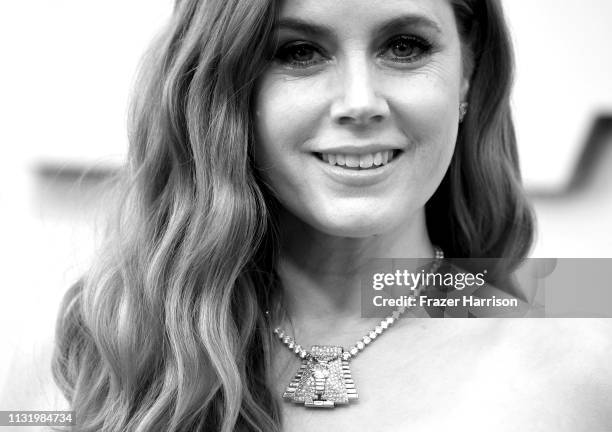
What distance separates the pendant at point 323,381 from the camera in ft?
5.50

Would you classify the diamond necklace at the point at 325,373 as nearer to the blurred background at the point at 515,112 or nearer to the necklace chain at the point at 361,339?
the necklace chain at the point at 361,339

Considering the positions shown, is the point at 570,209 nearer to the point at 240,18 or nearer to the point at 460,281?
the point at 460,281

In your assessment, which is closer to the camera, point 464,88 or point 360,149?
point 360,149

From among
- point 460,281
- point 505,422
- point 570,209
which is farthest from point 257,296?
point 570,209

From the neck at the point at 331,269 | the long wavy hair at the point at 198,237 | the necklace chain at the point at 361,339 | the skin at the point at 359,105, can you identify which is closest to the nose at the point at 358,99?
the skin at the point at 359,105

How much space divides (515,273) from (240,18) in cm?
76

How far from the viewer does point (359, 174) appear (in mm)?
1635

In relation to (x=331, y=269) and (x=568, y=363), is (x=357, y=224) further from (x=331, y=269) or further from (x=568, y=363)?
(x=568, y=363)

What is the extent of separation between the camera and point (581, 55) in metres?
2.87

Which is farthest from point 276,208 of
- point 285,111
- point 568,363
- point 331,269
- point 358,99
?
point 568,363

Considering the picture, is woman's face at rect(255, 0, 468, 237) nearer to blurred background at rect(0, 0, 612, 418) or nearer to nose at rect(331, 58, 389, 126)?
nose at rect(331, 58, 389, 126)

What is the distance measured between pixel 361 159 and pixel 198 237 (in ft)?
1.06

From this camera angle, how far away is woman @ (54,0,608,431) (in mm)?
1634

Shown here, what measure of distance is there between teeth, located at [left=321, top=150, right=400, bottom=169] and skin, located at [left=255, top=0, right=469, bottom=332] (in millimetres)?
20
